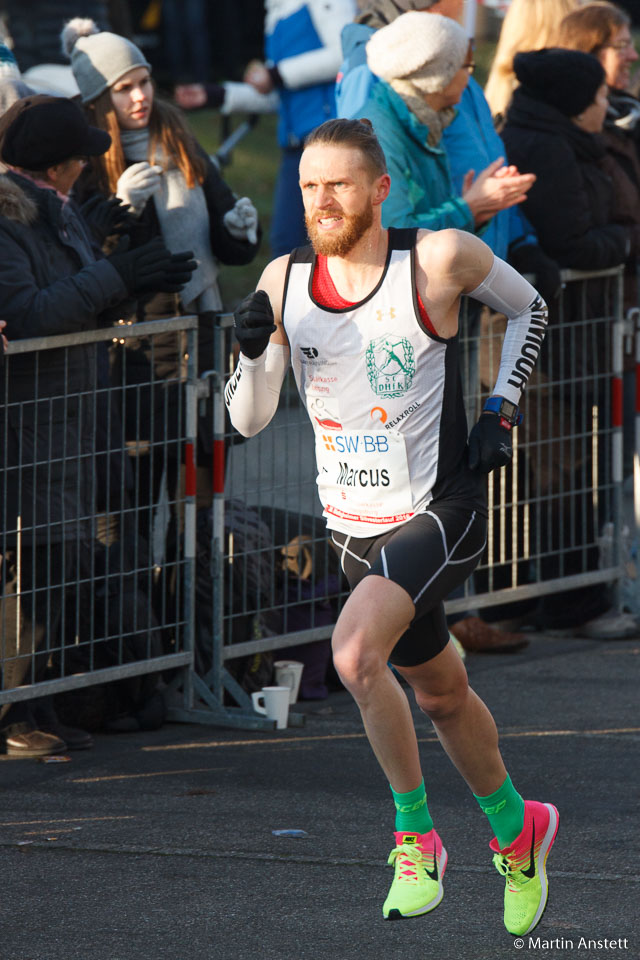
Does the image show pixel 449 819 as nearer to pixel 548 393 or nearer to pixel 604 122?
pixel 548 393

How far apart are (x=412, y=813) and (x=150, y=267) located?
2.59m

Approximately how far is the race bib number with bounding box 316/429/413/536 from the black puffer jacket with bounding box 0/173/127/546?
1.62 m

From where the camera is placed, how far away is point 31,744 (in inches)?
246

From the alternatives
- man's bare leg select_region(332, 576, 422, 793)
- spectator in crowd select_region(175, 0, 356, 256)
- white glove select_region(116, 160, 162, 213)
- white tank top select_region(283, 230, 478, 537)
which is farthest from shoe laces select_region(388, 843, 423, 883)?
spectator in crowd select_region(175, 0, 356, 256)

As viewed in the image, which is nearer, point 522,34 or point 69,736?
point 69,736

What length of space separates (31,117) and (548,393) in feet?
9.47

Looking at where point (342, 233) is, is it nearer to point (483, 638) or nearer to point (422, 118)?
point (422, 118)

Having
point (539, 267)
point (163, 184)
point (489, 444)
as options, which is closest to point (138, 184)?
point (163, 184)

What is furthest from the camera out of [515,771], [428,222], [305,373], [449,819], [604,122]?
[604,122]

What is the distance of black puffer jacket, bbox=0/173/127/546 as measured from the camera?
19.7 ft

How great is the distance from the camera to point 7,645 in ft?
20.1

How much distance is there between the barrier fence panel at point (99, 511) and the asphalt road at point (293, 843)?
1.10 ft

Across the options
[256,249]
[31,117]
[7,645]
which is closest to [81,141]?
[31,117]

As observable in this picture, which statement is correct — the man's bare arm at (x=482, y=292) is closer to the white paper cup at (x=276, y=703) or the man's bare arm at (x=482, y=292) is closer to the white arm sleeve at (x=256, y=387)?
the white arm sleeve at (x=256, y=387)
